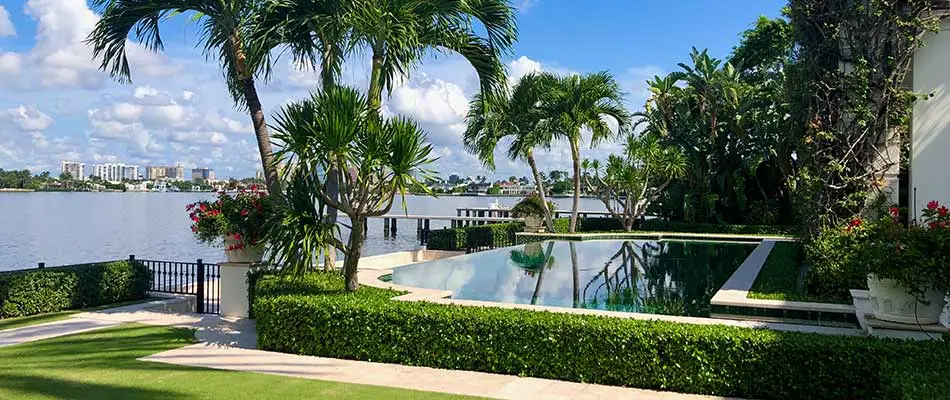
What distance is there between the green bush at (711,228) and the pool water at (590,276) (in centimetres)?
563

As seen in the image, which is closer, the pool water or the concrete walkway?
the concrete walkway

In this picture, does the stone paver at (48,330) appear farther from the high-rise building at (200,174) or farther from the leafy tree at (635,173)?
the high-rise building at (200,174)

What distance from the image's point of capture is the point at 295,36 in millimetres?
8625

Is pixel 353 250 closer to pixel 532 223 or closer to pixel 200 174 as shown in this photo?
pixel 532 223

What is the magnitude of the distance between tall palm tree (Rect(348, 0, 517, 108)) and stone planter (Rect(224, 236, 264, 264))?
2980 mm

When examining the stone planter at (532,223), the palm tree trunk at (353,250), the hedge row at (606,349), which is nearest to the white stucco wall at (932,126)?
the hedge row at (606,349)

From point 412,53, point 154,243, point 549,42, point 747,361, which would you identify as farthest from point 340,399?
point 154,243

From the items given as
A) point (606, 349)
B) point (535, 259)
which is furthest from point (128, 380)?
point (535, 259)

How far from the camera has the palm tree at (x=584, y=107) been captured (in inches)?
754

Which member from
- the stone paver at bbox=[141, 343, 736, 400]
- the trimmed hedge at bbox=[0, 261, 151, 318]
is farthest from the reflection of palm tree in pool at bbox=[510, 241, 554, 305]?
the trimmed hedge at bbox=[0, 261, 151, 318]

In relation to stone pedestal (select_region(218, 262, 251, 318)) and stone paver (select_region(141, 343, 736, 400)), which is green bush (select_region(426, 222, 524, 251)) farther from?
stone paver (select_region(141, 343, 736, 400))

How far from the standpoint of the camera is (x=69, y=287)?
32.4ft

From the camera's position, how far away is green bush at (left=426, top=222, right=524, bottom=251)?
18.3 meters

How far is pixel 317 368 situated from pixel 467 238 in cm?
1250
